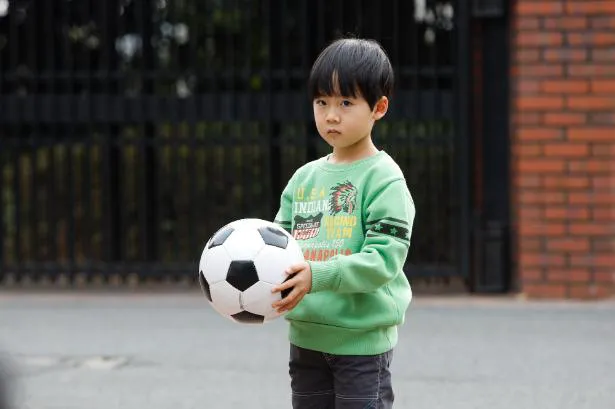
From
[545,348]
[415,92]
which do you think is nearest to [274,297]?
[545,348]

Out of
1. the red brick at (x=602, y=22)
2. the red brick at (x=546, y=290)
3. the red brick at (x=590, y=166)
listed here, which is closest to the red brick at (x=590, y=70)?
the red brick at (x=602, y=22)

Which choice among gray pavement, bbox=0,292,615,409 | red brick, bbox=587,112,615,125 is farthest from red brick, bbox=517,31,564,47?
gray pavement, bbox=0,292,615,409

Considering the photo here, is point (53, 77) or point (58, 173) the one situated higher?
point (53, 77)

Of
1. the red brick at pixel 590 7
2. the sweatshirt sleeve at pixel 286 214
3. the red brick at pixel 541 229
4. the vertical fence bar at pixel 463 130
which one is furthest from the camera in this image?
the vertical fence bar at pixel 463 130

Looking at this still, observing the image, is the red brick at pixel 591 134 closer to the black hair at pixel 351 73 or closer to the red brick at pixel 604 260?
the red brick at pixel 604 260

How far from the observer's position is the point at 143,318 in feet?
26.0

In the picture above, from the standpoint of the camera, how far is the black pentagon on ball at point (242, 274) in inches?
122

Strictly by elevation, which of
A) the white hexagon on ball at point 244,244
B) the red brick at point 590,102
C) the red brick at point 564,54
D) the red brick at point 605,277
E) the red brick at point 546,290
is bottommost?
the red brick at point 546,290

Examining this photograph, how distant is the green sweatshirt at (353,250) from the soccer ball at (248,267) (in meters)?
0.10

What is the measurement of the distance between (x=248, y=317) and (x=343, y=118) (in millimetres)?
612

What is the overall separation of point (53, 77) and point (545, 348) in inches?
183

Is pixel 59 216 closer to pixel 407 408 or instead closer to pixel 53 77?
pixel 53 77

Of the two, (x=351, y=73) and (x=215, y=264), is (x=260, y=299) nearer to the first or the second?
(x=215, y=264)

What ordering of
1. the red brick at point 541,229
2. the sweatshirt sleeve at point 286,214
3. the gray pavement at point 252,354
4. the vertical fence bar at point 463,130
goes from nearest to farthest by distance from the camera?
1. the sweatshirt sleeve at point 286,214
2. the gray pavement at point 252,354
3. the red brick at point 541,229
4. the vertical fence bar at point 463,130
